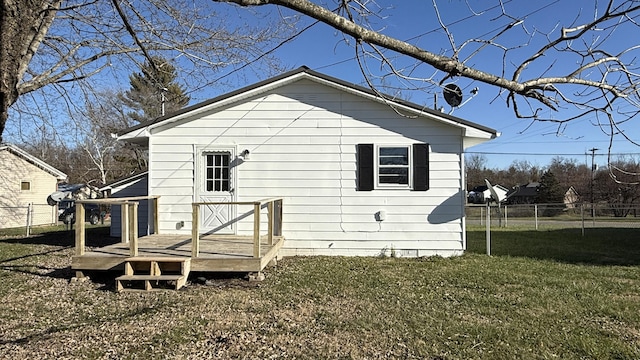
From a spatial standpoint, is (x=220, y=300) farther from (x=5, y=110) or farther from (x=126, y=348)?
(x=5, y=110)

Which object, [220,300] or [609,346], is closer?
[609,346]

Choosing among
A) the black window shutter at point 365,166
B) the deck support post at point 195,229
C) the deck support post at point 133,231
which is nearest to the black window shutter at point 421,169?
the black window shutter at point 365,166

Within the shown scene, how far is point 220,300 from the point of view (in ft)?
17.4

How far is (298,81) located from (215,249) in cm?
413

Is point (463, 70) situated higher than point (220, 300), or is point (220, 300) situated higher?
point (463, 70)

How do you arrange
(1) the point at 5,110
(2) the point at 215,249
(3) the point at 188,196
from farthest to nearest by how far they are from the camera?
1. (3) the point at 188,196
2. (2) the point at 215,249
3. (1) the point at 5,110

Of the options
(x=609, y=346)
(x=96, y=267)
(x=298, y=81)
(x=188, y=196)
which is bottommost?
(x=609, y=346)

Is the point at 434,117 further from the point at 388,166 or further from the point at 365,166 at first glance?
the point at 365,166

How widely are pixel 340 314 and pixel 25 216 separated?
2292cm

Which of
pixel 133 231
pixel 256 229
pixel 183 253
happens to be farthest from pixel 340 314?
pixel 133 231

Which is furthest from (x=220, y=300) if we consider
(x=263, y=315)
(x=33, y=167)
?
(x=33, y=167)

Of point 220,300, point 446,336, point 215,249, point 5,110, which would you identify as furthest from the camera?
point 215,249

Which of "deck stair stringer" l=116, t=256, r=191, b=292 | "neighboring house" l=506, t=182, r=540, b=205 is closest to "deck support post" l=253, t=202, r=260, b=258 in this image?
"deck stair stringer" l=116, t=256, r=191, b=292

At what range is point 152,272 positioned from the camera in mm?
5809
